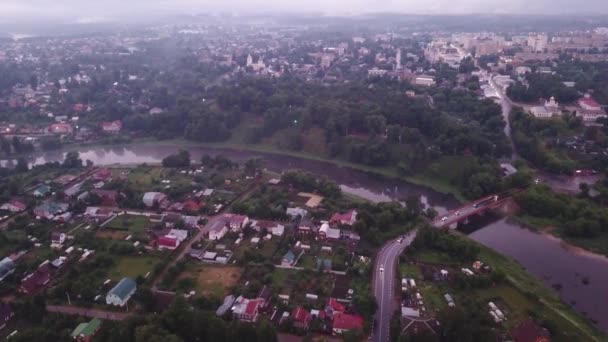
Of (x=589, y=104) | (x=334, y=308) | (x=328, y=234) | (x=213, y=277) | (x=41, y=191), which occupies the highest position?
(x=589, y=104)

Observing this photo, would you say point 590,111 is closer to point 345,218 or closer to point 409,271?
point 345,218

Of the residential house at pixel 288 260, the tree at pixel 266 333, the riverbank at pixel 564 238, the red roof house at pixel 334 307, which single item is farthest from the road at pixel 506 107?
the tree at pixel 266 333

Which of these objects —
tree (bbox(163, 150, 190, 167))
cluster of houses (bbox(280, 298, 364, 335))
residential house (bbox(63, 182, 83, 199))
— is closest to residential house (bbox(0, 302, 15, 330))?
cluster of houses (bbox(280, 298, 364, 335))

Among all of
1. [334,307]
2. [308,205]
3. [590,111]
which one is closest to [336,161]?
[308,205]

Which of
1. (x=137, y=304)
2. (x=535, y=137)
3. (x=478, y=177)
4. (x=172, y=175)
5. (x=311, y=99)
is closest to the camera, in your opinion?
(x=137, y=304)

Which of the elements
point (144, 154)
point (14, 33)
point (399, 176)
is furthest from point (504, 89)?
point (14, 33)

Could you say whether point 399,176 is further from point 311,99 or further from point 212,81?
point 212,81

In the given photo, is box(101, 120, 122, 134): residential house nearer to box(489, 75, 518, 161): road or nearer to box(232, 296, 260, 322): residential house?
box(232, 296, 260, 322): residential house
